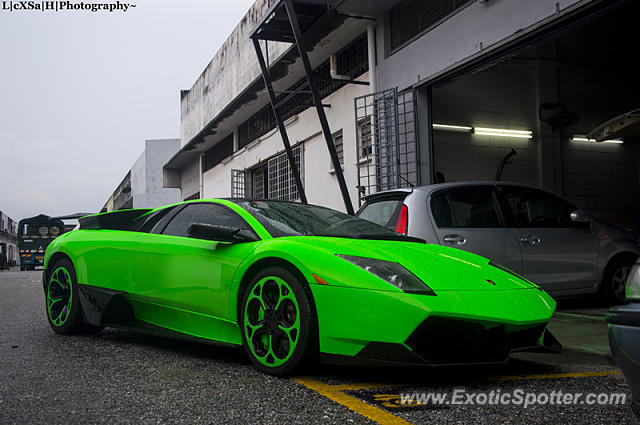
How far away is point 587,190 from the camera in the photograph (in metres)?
13.5

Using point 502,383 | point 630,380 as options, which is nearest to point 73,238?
point 502,383

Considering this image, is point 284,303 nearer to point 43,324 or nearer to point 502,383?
point 502,383

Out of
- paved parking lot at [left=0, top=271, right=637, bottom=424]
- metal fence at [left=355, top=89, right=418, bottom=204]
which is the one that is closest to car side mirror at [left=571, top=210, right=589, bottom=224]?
paved parking lot at [left=0, top=271, right=637, bottom=424]

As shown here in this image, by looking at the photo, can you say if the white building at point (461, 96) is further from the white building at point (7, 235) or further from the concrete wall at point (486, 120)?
the white building at point (7, 235)

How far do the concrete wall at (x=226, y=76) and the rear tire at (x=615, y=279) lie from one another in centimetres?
926

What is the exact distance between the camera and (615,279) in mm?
6859

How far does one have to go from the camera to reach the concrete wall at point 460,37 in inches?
301

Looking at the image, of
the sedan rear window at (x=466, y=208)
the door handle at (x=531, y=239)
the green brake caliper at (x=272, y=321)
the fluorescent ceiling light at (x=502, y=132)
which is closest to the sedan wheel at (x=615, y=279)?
the door handle at (x=531, y=239)

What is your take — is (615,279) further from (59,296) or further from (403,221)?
(59,296)

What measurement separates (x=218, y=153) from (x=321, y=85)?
1065cm

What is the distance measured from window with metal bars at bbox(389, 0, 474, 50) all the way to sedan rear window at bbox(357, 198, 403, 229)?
438 cm

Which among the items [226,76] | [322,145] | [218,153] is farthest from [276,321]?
[218,153]

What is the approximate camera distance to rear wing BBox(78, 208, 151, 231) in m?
5.21

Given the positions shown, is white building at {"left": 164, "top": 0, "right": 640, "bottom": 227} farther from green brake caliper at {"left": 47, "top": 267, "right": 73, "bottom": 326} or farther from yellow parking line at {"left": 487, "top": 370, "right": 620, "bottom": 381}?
green brake caliper at {"left": 47, "top": 267, "right": 73, "bottom": 326}
